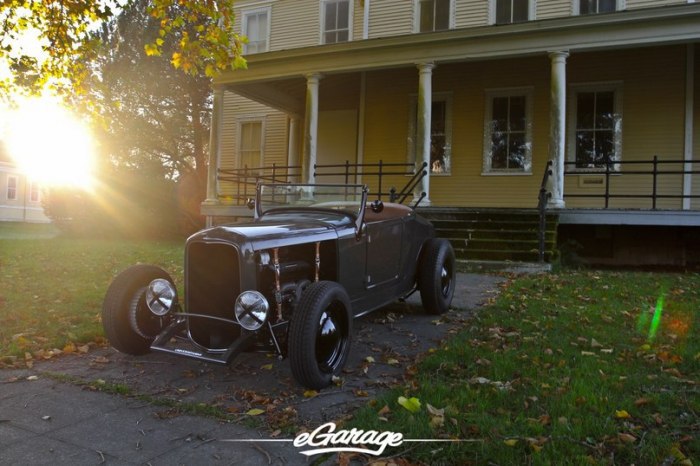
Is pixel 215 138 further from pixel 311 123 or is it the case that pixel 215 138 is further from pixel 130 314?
pixel 130 314

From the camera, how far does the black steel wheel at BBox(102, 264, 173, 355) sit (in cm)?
408

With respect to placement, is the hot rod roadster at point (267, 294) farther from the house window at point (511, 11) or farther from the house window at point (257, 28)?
the house window at point (257, 28)

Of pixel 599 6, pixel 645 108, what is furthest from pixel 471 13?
pixel 645 108

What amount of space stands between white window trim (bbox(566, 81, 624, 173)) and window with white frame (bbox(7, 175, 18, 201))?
44.0 metres

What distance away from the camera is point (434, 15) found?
1545 cm

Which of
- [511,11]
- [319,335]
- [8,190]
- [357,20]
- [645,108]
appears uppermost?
[357,20]

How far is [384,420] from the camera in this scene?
9.87 ft

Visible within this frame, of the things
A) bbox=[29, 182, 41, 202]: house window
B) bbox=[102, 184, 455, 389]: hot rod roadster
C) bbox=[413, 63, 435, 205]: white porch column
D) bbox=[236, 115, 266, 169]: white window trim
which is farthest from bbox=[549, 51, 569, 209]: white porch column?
bbox=[29, 182, 41, 202]: house window

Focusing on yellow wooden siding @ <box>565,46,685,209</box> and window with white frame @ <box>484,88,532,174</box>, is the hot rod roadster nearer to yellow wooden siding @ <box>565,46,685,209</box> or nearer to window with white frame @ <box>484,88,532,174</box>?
window with white frame @ <box>484,88,532,174</box>

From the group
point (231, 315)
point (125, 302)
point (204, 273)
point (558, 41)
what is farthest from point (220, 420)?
point (558, 41)

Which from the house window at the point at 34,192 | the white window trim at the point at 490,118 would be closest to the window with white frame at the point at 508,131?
the white window trim at the point at 490,118

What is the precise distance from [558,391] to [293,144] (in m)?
14.6

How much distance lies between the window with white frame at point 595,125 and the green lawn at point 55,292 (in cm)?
995

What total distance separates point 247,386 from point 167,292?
0.95 metres
